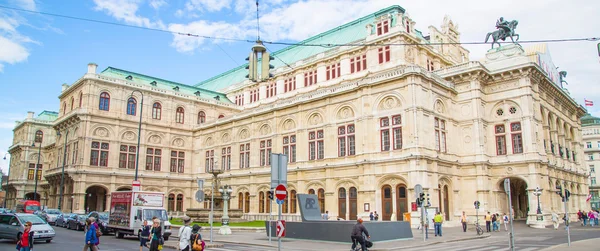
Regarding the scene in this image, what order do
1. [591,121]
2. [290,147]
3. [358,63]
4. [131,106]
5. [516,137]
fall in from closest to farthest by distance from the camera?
1. [516,137]
2. [290,147]
3. [358,63]
4. [131,106]
5. [591,121]

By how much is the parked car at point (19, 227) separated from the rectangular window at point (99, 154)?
3127 centimetres

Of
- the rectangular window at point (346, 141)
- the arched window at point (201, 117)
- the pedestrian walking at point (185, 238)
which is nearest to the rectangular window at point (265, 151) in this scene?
the rectangular window at point (346, 141)

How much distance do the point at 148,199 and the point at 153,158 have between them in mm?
30720

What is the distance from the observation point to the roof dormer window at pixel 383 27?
44.4 m

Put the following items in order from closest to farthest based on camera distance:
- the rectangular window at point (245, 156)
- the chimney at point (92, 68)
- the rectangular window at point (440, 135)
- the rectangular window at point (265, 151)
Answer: the rectangular window at point (440, 135) → the rectangular window at point (265, 151) → the rectangular window at point (245, 156) → the chimney at point (92, 68)

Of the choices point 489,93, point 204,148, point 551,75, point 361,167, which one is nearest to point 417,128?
point 361,167

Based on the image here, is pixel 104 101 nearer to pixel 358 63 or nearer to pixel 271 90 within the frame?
pixel 271 90

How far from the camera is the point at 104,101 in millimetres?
53531

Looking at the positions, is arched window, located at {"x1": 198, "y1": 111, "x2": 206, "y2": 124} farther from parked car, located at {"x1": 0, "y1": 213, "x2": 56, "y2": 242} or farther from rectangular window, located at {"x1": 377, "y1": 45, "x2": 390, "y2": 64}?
parked car, located at {"x1": 0, "y1": 213, "x2": 56, "y2": 242}

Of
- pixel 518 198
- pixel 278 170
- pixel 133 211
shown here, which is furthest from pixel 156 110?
pixel 278 170

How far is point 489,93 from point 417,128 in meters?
10.6

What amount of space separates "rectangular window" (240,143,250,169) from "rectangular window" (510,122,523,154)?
27.7 meters

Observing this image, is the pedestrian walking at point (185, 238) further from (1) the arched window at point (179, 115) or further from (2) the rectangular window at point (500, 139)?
(1) the arched window at point (179, 115)

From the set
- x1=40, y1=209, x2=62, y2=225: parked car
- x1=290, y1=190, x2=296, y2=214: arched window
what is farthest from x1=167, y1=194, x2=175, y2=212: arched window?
x1=290, y1=190, x2=296, y2=214: arched window
